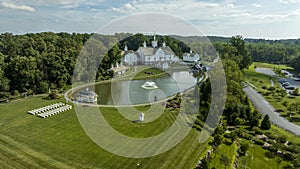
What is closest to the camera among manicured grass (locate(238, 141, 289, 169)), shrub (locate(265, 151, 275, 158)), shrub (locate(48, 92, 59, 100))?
manicured grass (locate(238, 141, 289, 169))

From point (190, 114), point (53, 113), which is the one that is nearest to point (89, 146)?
point (53, 113)

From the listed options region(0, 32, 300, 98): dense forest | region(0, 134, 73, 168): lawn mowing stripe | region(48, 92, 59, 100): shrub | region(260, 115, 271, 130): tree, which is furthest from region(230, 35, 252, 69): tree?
region(0, 134, 73, 168): lawn mowing stripe

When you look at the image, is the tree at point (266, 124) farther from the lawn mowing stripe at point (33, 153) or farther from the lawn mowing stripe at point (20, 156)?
the lawn mowing stripe at point (20, 156)

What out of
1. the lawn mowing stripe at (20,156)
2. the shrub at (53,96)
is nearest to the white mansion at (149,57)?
the shrub at (53,96)

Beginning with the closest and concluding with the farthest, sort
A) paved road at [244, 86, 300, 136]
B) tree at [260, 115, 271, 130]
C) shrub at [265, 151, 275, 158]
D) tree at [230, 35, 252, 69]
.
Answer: shrub at [265, 151, 275, 158] < tree at [260, 115, 271, 130] < paved road at [244, 86, 300, 136] < tree at [230, 35, 252, 69]

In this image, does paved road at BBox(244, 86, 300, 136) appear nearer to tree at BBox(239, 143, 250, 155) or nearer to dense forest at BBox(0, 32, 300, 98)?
tree at BBox(239, 143, 250, 155)

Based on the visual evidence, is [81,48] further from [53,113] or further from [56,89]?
[53,113]

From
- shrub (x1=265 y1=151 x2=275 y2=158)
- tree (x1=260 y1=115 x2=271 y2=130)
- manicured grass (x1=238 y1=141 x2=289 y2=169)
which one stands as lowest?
manicured grass (x1=238 y1=141 x2=289 y2=169)

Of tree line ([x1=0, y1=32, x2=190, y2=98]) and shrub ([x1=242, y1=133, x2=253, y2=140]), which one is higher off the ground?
tree line ([x1=0, y1=32, x2=190, y2=98])
